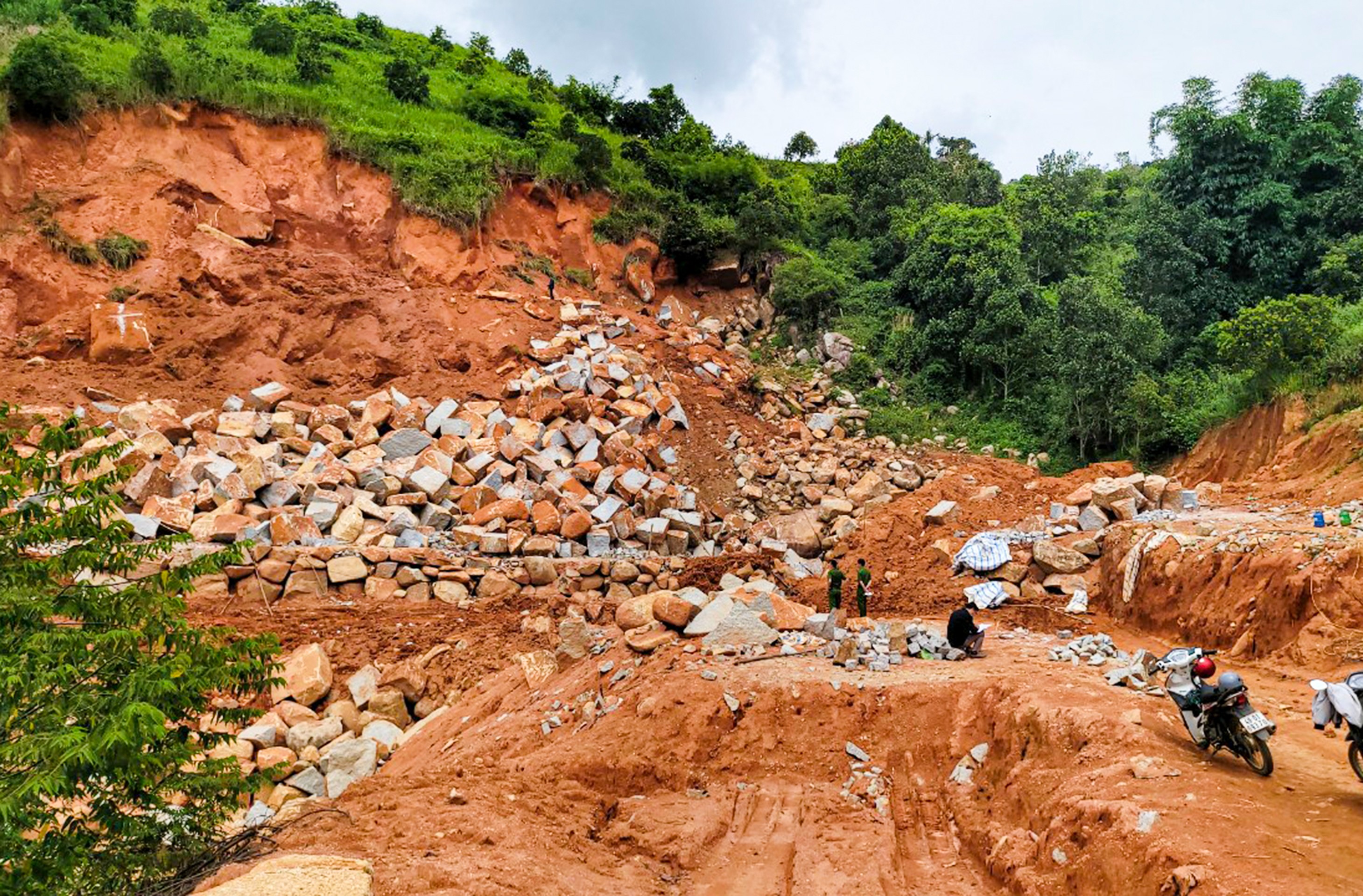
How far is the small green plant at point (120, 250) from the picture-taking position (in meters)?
16.0

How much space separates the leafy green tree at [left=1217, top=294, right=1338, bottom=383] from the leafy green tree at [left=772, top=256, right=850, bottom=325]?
11204 millimetres

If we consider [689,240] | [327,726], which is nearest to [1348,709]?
[327,726]

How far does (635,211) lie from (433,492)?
1366cm

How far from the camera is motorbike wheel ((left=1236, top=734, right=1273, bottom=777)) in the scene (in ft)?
15.5

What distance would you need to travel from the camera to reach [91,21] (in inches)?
822

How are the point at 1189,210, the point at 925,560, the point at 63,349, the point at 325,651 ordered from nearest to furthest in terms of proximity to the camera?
the point at 325,651 < the point at 925,560 < the point at 63,349 < the point at 1189,210

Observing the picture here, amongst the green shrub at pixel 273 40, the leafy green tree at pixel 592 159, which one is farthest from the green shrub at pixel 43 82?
the leafy green tree at pixel 592 159

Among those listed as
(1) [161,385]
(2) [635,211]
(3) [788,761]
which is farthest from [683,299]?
(3) [788,761]

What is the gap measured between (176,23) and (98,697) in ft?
90.7

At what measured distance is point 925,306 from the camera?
22.9 meters

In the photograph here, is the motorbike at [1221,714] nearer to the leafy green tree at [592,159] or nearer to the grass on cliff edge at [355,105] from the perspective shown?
the grass on cliff edge at [355,105]

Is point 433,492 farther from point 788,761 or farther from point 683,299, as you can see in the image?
point 683,299

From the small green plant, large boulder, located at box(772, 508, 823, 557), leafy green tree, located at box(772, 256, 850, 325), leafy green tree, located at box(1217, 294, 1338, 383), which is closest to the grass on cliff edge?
the small green plant

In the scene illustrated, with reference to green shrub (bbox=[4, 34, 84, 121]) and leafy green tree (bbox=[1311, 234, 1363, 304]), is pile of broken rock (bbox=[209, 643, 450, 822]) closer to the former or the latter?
green shrub (bbox=[4, 34, 84, 121])
